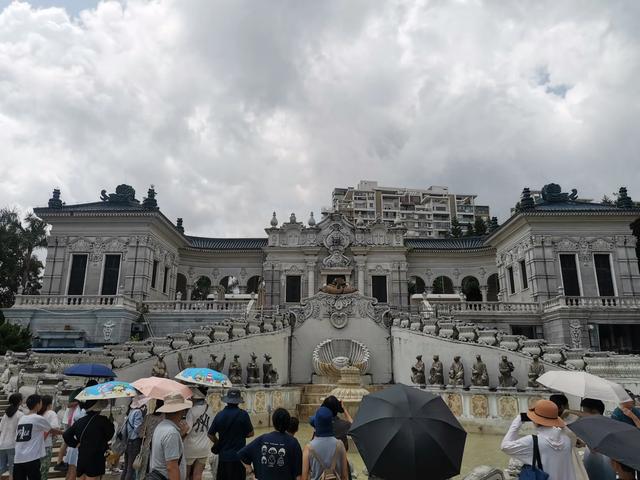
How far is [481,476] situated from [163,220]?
2956 centimetres

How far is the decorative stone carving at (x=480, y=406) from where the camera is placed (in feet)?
49.0

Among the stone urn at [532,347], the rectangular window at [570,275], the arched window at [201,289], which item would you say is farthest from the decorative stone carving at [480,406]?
the arched window at [201,289]

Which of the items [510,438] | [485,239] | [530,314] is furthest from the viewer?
[485,239]

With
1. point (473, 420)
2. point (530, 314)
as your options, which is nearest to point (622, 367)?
point (473, 420)

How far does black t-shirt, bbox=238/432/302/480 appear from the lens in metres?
4.52

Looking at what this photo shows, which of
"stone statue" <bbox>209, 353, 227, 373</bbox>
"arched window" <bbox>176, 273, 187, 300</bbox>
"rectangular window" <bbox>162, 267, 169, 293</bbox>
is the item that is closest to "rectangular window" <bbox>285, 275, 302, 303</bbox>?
"rectangular window" <bbox>162, 267, 169, 293</bbox>

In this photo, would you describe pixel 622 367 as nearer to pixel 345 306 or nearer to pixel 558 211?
pixel 345 306

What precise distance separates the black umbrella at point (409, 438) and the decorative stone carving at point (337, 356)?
1581cm

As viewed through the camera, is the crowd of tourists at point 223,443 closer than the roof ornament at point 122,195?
Yes

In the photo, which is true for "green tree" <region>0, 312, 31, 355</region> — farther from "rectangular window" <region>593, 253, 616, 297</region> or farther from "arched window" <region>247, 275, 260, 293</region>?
"rectangular window" <region>593, 253, 616, 297</region>

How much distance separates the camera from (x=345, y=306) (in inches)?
836

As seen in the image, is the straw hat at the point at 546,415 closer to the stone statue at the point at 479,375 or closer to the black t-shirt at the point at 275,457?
the black t-shirt at the point at 275,457

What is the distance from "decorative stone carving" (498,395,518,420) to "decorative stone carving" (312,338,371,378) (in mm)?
6626

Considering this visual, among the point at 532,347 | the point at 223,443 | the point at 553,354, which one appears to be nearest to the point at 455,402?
the point at 532,347
